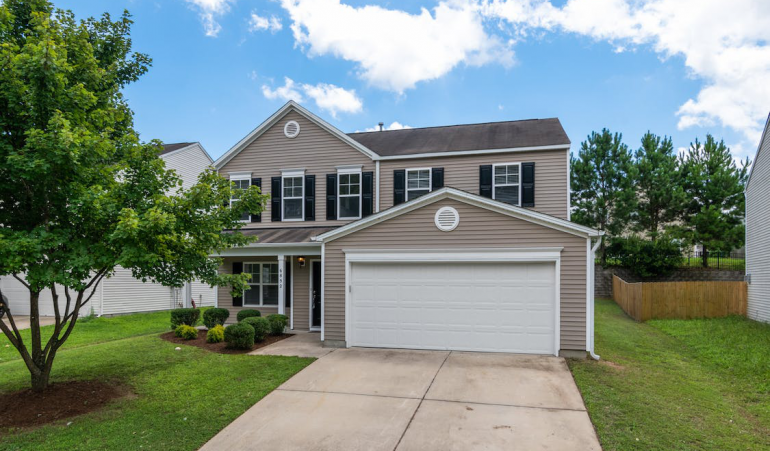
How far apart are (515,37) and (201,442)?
17.7 m

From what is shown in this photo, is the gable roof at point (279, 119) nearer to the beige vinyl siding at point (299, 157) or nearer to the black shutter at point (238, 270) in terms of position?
the beige vinyl siding at point (299, 157)

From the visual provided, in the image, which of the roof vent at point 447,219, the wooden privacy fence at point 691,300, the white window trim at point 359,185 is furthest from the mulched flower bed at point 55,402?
the wooden privacy fence at point 691,300

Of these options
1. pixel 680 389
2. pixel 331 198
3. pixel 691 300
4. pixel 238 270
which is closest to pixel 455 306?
pixel 680 389

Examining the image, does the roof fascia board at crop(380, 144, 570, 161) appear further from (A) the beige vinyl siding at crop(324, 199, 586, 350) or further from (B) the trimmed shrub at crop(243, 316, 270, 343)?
(B) the trimmed shrub at crop(243, 316, 270, 343)

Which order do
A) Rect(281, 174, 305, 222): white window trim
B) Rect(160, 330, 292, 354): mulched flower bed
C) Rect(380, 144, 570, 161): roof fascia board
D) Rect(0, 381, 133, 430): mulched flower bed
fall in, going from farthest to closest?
Rect(281, 174, 305, 222): white window trim, Rect(380, 144, 570, 161): roof fascia board, Rect(160, 330, 292, 354): mulched flower bed, Rect(0, 381, 133, 430): mulched flower bed

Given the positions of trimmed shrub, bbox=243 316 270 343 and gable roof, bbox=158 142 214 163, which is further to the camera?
gable roof, bbox=158 142 214 163

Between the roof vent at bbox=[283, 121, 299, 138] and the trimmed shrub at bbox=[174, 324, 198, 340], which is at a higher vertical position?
the roof vent at bbox=[283, 121, 299, 138]

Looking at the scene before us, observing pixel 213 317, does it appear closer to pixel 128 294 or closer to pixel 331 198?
pixel 331 198

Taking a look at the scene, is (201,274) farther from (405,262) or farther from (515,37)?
(515,37)

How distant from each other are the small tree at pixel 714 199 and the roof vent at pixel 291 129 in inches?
840

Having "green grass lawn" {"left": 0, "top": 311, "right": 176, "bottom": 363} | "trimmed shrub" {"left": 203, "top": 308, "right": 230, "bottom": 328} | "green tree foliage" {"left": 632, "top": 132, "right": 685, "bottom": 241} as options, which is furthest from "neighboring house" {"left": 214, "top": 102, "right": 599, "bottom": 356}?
"green tree foliage" {"left": 632, "top": 132, "right": 685, "bottom": 241}

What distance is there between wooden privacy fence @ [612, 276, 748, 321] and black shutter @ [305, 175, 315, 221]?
12486 mm

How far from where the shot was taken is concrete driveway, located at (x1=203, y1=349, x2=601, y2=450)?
5.10 meters

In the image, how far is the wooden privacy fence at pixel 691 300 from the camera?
50.4ft
